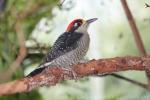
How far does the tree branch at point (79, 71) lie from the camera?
2.45ft

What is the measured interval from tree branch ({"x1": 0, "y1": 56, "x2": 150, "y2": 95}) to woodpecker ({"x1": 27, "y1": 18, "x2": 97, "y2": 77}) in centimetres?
7

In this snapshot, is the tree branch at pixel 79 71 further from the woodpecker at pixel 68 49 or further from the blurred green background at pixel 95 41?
the blurred green background at pixel 95 41

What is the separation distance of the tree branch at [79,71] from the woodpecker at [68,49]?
0.24ft

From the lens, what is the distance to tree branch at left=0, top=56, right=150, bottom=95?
747 mm

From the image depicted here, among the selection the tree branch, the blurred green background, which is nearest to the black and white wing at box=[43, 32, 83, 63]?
the tree branch

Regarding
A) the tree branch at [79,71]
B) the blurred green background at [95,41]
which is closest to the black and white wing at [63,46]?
the tree branch at [79,71]

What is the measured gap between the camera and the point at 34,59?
1.32 metres

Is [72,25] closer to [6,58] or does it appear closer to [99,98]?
[6,58]

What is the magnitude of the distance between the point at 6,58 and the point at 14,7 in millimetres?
209

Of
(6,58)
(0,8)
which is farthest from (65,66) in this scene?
(6,58)

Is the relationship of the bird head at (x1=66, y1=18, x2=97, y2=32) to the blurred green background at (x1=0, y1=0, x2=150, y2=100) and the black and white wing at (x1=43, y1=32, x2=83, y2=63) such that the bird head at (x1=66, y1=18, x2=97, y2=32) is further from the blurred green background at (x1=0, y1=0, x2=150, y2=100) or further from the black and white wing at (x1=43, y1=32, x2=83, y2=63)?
the blurred green background at (x1=0, y1=0, x2=150, y2=100)

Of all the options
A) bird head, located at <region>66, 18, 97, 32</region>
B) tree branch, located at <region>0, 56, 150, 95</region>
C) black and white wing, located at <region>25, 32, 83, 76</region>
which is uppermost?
bird head, located at <region>66, 18, 97, 32</region>

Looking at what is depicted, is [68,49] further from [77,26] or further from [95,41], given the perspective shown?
[95,41]

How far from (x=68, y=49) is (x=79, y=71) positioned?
0.16 metres
